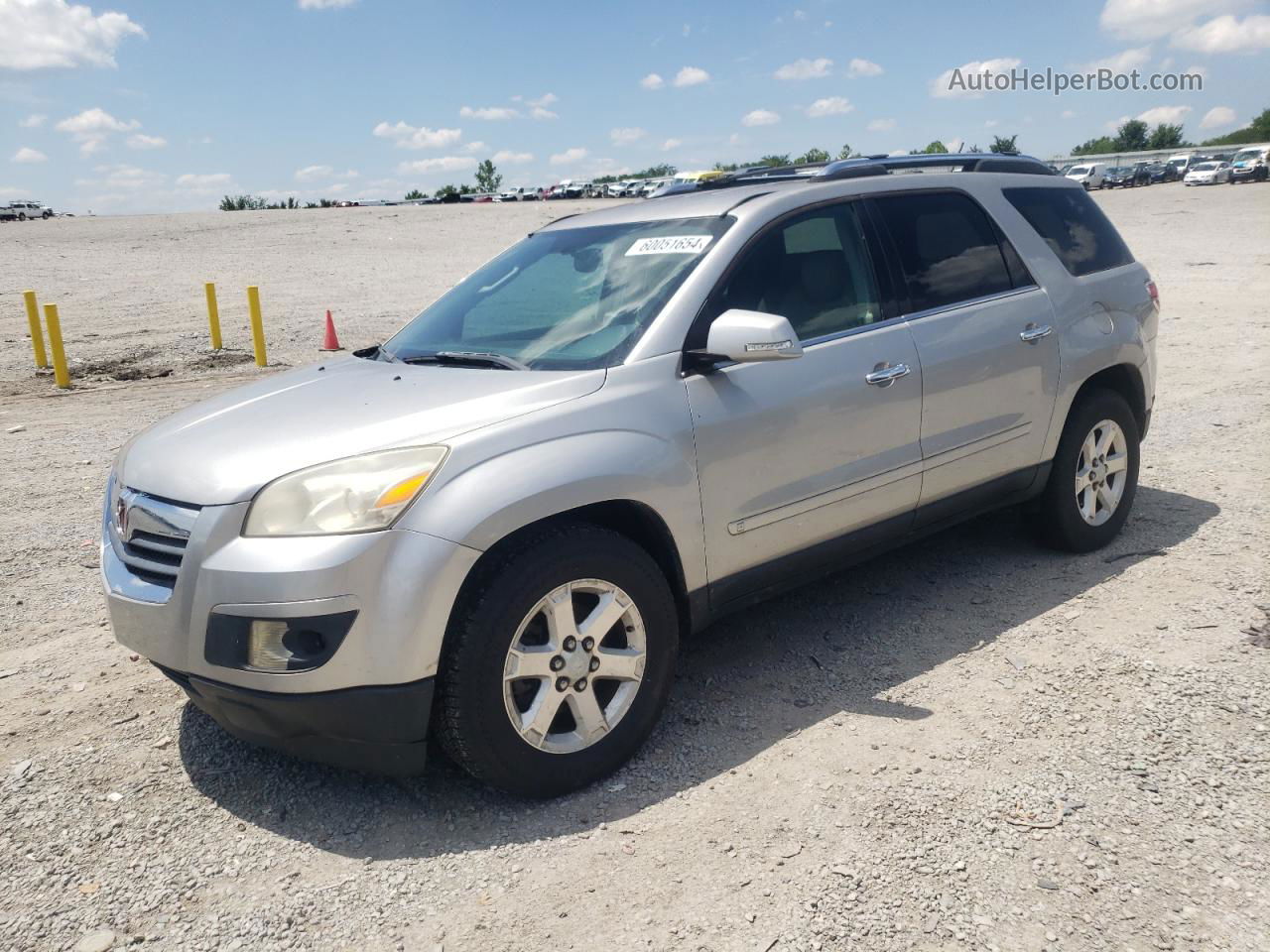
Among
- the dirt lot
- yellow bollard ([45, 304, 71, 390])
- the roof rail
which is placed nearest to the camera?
the dirt lot

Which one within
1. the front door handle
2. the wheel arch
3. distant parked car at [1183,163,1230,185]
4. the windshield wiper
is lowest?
the wheel arch

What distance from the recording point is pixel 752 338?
11.1ft

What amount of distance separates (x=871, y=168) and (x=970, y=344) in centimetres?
89

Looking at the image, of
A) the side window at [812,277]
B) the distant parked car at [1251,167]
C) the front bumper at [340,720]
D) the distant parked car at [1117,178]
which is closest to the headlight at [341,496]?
the front bumper at [340,720]

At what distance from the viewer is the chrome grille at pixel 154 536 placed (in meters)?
3.04

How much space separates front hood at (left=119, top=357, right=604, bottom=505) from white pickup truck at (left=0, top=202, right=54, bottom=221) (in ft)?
201

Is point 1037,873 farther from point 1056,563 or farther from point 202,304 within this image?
point 202,304

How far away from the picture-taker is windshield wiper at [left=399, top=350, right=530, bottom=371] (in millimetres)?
3602

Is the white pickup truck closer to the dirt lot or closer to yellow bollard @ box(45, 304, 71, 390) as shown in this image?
yellow bollard @ box(45, 304, 71, 390)

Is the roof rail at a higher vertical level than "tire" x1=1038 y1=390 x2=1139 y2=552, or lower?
higher

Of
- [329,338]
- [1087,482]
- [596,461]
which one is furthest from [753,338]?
[329,338]

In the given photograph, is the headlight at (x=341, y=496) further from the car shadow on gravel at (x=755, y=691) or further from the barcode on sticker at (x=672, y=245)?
the barcode on sticker at (x=672, y=245)

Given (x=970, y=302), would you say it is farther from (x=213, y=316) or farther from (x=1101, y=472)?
(x=213, y=316)

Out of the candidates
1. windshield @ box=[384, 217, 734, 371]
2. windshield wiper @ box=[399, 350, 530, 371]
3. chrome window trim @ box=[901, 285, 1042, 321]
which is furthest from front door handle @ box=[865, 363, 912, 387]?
windshield wiper @ box=[399, 350, 530, 371]
